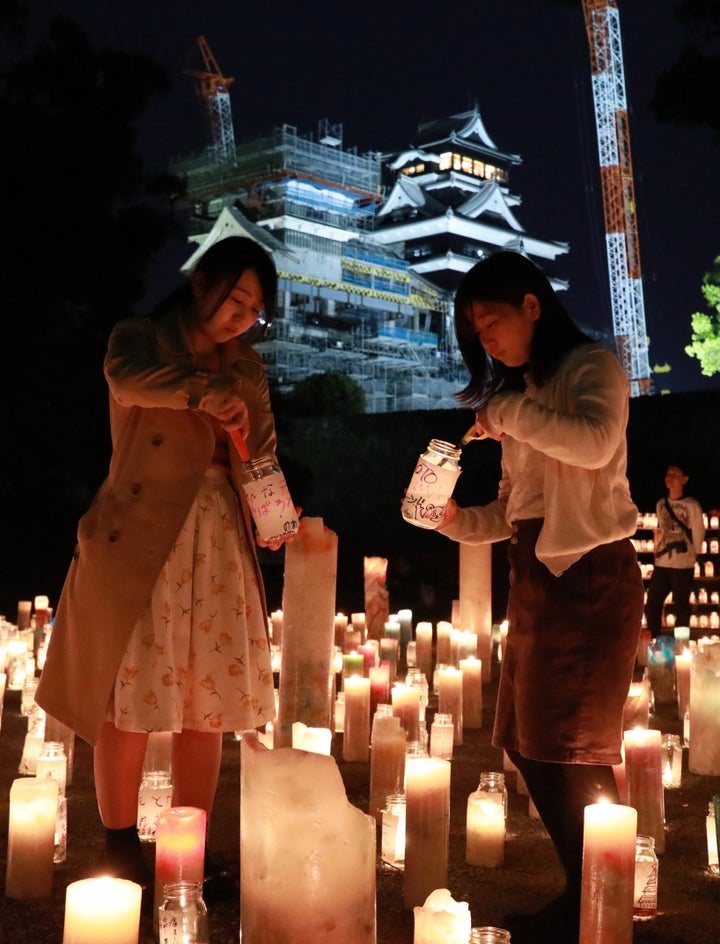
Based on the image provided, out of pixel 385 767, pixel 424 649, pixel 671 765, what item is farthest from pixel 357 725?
pixel 424 649

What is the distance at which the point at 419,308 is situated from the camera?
38.9 meters

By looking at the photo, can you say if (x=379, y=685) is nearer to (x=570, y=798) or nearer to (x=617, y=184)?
(x=570, y=798)

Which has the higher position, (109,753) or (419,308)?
(419,308)

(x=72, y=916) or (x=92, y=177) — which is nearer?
(x=72, y=916)

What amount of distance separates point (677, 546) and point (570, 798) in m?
5.07

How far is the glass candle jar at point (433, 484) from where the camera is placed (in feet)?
7.36

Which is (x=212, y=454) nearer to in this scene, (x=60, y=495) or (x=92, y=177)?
(x=92, y=177)

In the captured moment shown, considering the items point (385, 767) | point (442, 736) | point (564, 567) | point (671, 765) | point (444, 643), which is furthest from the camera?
point (444, 643)

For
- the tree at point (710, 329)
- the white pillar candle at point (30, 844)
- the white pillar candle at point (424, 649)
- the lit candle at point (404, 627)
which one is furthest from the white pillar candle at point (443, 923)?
the tree at point (710, 329)

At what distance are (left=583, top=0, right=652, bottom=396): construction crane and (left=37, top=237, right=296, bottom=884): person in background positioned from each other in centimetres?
3581

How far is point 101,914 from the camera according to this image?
4.98 ft

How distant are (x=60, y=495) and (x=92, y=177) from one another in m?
3.36

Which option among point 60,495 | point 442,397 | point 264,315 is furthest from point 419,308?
point 264,315

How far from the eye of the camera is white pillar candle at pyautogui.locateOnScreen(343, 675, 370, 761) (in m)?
3.57
